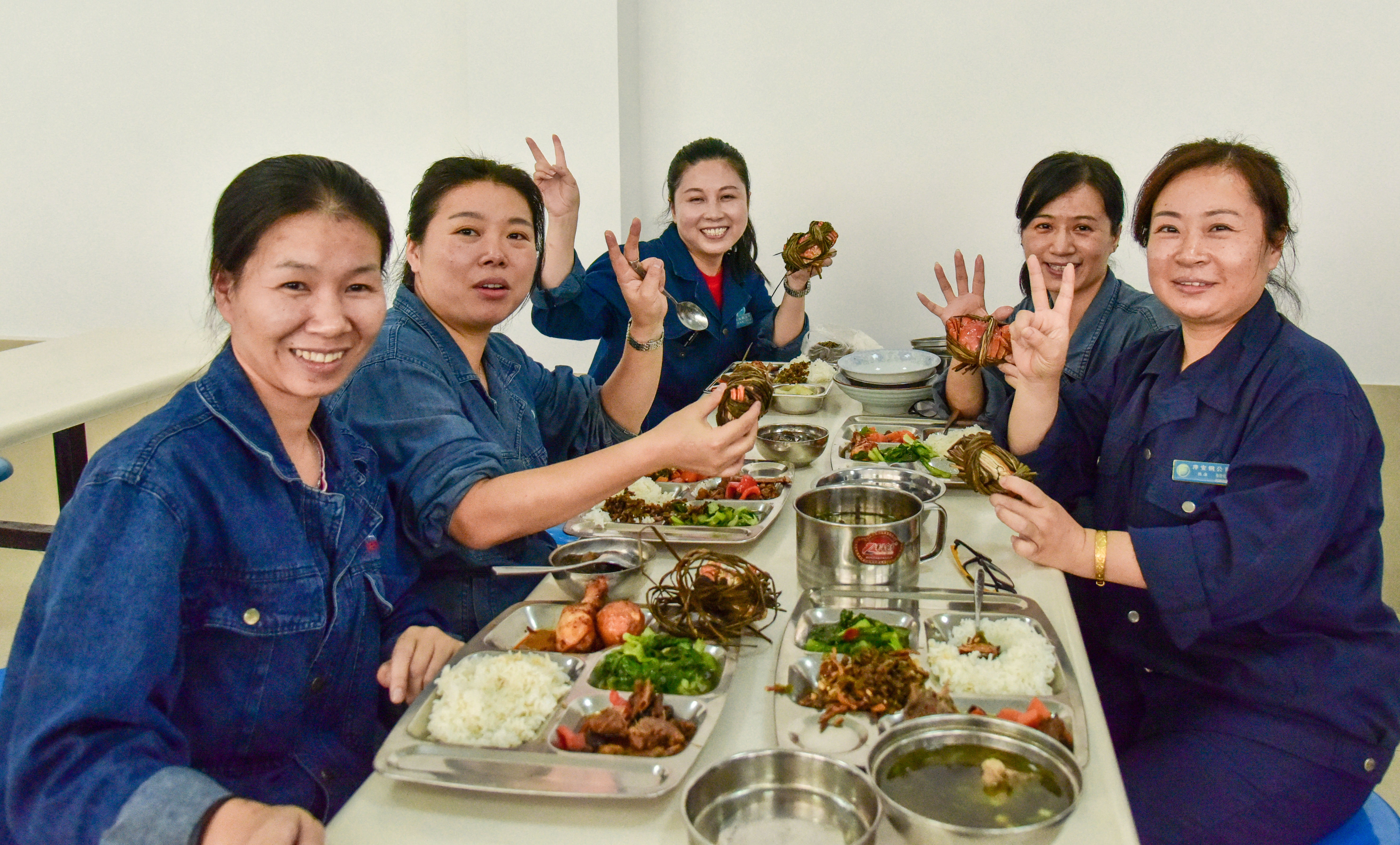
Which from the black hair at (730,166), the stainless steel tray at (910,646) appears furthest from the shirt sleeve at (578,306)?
the stainless steel tray at (910,646)

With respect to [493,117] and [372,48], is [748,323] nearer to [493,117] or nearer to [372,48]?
[493,117]

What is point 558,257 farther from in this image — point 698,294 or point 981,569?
point 981,569

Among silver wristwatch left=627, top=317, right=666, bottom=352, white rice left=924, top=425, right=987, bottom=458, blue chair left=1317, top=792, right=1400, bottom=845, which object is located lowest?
blue chair left=1317, top=792, right=1400, bottom=845

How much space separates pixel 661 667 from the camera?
61.9 inches

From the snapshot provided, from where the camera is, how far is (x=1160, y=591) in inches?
71.2

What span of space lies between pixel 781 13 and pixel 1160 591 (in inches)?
181

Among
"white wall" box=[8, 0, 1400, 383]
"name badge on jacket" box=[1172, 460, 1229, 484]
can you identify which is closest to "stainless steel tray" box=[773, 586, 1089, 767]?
"name badge on jacket" box=[1172, 460, 1229, 484]

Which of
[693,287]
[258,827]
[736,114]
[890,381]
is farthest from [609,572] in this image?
[736,114]

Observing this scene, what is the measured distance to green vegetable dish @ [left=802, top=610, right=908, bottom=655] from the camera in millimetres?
1641

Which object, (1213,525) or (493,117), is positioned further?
(493,117)

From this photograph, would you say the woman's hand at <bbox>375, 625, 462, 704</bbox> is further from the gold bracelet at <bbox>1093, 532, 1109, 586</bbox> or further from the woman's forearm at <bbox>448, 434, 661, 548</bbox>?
the gold bracelet at <bbox>1093, 532, 1109, 586</bbox>

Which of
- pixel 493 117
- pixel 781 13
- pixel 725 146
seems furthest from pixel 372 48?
pixel 725 146

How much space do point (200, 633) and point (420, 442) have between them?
59 cm

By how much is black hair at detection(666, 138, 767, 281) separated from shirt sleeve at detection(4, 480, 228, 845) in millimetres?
2994
